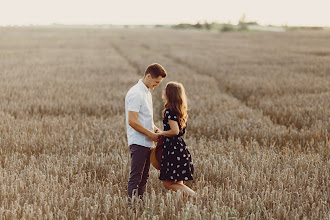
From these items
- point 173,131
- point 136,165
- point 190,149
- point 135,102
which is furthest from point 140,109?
point 190,149

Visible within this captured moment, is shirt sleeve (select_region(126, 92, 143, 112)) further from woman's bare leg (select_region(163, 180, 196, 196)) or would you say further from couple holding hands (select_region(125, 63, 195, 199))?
woman's bare leg (select_region(163, 180, 196, 196))

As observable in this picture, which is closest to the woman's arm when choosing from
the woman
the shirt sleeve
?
the woman

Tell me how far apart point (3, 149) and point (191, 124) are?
362cm

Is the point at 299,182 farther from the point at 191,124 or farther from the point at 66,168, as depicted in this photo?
the point at 191,124

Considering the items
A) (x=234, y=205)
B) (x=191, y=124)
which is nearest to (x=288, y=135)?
(x=191, y=124)

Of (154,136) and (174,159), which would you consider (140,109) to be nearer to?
(154,136)

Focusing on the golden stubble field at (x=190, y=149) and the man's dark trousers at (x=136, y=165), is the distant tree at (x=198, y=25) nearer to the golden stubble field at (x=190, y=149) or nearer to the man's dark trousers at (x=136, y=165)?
the golden stubble field at (x=190, y=149)

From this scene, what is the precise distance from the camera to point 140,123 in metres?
3.33

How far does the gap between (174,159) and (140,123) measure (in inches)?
21.4

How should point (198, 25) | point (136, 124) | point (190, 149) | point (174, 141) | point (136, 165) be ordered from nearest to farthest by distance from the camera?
point (136, 124) < point (136, 165) < point (174, 141) < point (190, 149) < point (198, 25)

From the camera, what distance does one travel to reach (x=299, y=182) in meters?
3.73

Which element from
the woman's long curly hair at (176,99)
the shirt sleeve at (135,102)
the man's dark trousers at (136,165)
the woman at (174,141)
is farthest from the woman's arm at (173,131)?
the shirt sleeve at (135,102)

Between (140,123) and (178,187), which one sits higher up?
(140,123)

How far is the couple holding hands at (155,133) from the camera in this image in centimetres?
337
